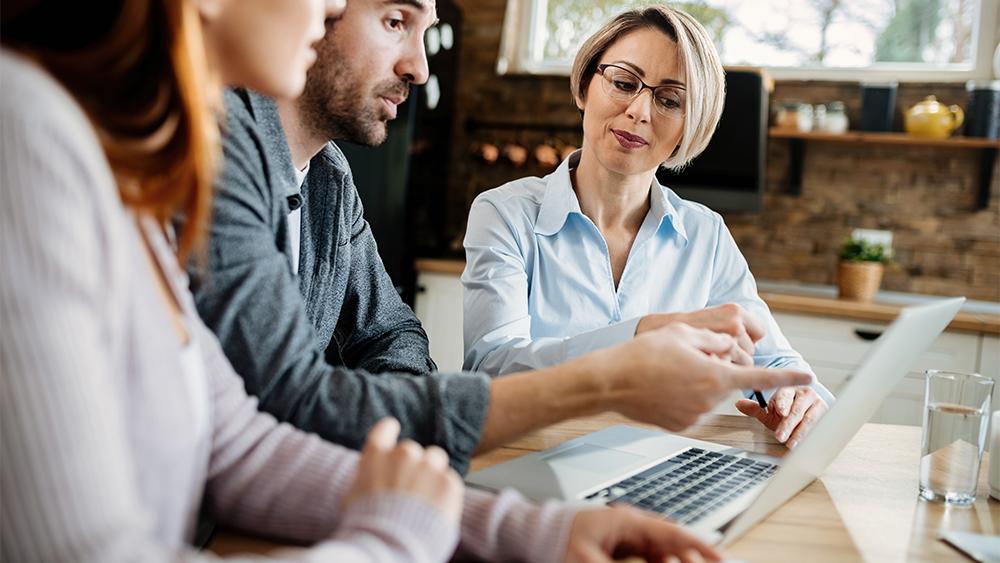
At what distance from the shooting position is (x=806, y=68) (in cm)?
387

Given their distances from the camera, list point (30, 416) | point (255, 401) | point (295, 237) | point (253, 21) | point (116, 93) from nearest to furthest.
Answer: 1. point (30, 416)
2. point (116, 93)
3. point (253, 21)
4. point (255, 401)
5. point (295, 237)

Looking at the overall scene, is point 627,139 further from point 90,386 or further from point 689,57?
point 90,386

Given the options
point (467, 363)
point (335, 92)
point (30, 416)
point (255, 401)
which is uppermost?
point (335, 92)

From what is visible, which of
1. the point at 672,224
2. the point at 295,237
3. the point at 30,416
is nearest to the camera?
the point at 30,416

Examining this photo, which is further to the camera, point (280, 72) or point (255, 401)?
point (255, 401)

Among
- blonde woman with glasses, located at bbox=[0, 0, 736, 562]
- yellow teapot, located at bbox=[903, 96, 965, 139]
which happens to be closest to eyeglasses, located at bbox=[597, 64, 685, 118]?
blonde woman with glasses, located at bbox=[0, 0, 736, 562]

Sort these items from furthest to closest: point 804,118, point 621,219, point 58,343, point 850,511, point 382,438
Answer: point 804,118 < point 621,219 < point 850,511 < point 382,438 < point 58,343

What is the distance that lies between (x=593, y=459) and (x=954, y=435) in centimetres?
45

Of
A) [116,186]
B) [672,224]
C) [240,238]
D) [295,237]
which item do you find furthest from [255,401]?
[672,224]

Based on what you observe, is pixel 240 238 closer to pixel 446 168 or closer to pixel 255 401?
pixel 255 401

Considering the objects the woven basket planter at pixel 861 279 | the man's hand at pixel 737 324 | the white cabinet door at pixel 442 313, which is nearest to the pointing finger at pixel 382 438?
the man's hand at pixel 737 324

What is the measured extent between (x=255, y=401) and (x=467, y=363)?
814 mm

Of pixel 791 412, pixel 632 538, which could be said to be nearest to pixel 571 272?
pixel 791 412

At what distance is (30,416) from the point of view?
487 mm
